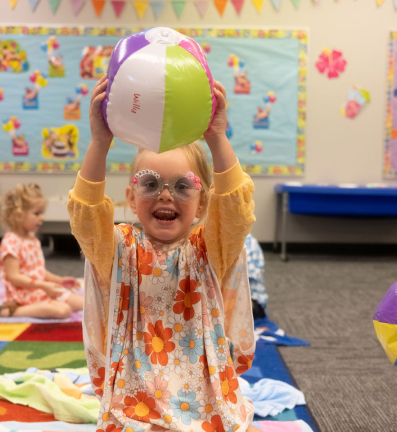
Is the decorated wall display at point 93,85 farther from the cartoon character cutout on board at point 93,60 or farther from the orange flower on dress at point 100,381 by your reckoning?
the orange flower on dress at point 100,381

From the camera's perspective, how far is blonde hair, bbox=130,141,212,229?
104cm

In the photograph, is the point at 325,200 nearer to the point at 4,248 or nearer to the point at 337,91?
the point at 337,91

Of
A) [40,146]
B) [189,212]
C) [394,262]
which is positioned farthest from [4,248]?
[394,262]

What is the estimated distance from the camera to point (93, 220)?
89 centimetres

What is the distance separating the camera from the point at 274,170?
4449mm

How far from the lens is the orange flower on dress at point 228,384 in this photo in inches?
38.4

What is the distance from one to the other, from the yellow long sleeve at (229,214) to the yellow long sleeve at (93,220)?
20 cm

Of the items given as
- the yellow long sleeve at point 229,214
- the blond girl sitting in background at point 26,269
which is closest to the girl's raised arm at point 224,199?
the yellow long sleeve at point 229,214

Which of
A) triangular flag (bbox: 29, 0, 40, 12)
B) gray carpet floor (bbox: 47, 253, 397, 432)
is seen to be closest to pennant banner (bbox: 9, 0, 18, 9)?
triangular flag (bbox: 29, 0, 40, 12)

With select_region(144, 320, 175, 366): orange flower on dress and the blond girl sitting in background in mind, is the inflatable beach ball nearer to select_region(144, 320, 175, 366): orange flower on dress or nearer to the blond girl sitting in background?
select_region(144, 320, 175, 366): orange flower on dress

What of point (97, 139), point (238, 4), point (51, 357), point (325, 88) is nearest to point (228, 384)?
point (97, 139)

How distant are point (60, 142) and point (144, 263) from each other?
145 inches

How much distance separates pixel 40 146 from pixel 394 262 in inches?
135

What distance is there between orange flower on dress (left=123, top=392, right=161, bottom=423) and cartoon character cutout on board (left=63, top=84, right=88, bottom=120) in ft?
12.5
